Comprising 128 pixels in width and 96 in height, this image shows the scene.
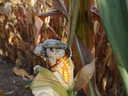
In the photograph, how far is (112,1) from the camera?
0.17 metres

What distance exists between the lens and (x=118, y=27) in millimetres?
167

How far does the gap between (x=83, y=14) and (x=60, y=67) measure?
0.18m

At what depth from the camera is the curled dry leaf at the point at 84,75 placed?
0.28 metres

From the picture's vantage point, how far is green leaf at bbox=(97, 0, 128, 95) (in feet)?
0.54

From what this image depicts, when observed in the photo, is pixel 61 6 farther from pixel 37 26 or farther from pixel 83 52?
pixel 37 26

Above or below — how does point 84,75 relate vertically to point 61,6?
below

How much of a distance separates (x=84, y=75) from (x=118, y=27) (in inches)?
6.1

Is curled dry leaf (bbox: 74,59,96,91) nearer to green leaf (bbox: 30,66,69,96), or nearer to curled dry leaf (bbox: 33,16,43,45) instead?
green leaf (bbox: 30,66,69,96)

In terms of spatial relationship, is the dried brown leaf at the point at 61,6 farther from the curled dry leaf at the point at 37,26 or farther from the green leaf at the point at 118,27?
the curled dry leaf at the point at 37,26

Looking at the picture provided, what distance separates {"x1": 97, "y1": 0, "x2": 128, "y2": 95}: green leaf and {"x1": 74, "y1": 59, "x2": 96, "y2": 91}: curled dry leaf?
112mm

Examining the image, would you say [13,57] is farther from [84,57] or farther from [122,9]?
[122,9]

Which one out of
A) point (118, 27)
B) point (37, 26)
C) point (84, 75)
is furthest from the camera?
point (37, 26)

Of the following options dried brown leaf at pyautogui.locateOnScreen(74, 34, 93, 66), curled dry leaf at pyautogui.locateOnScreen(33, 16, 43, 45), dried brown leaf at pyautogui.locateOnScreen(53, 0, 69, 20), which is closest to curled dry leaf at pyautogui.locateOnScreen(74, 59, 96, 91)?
dried brown leaf at pyautogui.locateOnScreen(74, 34, 93, 66)

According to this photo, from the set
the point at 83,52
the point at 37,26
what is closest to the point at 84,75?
the point at 83,52
